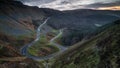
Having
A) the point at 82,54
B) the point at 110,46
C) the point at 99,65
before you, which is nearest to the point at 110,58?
the point at 99,65

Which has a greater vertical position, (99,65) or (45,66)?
(99,65)

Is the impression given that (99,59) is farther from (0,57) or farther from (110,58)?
(0,57)

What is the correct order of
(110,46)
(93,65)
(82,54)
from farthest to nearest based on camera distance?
(82,54), (110,46), (93,65)

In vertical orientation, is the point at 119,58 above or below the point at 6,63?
above

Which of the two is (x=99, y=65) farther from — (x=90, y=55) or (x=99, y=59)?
(x=90, y=55)

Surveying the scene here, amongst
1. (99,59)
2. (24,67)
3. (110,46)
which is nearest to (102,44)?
(110,46)

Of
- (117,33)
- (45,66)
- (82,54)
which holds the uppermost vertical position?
(117,33)

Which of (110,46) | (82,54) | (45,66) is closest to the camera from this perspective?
(110,46)

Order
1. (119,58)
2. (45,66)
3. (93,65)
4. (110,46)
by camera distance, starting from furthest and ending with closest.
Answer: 1. (45,66)
2. (110,46)
3. (93,65)
4. (119,58)

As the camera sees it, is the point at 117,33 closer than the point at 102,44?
No
